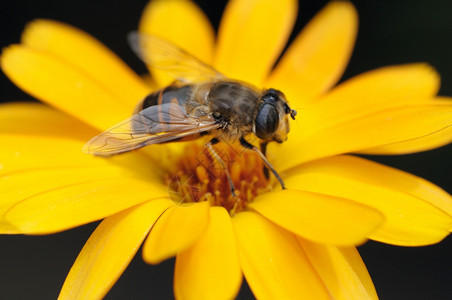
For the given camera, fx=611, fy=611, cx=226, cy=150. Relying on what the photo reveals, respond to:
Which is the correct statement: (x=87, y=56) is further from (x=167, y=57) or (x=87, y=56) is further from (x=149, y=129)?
(x=149, y=129)

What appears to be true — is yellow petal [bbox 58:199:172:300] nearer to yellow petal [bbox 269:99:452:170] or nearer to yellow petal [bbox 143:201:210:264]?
yellow petal [bbox 143:201:210:264]

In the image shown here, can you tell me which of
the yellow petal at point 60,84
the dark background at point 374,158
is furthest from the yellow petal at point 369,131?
the yellow petal at point 60,84

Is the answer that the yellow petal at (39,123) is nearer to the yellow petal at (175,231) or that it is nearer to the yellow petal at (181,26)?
the yellow petal at (181,26)

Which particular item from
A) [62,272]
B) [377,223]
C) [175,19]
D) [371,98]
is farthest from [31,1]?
[377,223]

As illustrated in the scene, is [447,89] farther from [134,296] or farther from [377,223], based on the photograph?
[134,296]

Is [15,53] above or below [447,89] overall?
above

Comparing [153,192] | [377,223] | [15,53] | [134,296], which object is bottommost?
[134,296]
